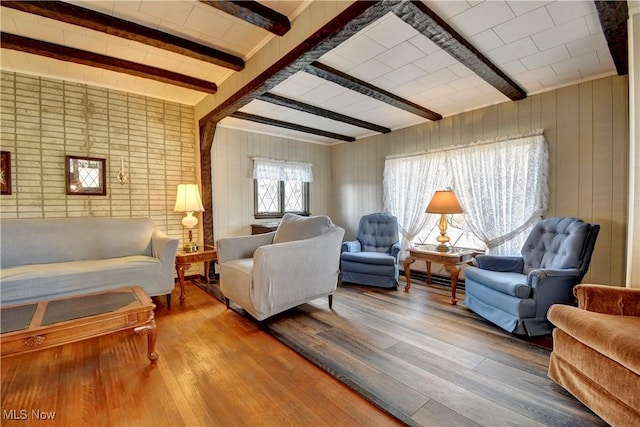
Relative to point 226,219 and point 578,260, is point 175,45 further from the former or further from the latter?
point 578,260

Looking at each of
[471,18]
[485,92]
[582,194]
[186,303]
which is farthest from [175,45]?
[582,194]

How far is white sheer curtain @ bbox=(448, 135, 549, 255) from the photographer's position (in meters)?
2.94

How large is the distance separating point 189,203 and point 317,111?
6.40ft

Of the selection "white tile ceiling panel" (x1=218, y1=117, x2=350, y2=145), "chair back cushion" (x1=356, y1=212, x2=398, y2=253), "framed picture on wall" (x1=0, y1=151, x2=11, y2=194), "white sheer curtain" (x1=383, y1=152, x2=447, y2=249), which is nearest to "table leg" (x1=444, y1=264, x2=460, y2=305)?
"chair back cushion" (x1=356, y1=212, x2=398, y2=253)

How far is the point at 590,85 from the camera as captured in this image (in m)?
2.63

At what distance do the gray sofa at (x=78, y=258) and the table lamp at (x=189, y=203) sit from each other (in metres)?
0.39

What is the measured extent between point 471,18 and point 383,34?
0.56 meters

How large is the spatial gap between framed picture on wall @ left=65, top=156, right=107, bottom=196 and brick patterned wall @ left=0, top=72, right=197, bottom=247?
6 centimetres

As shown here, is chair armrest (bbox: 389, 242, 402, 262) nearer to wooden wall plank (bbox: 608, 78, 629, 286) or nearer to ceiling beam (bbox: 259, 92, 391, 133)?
ceiling beam (bbox: 259, 92, 391, 133)

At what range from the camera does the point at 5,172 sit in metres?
2.70

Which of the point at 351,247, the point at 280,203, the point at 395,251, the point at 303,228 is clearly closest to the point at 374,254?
the point at 395,251

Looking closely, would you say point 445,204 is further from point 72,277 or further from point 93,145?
point 93,145

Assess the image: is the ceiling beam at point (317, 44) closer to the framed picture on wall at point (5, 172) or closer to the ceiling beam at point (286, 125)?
the ceiling beam at point (286, 125)

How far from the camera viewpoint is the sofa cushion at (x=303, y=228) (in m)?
2.71
